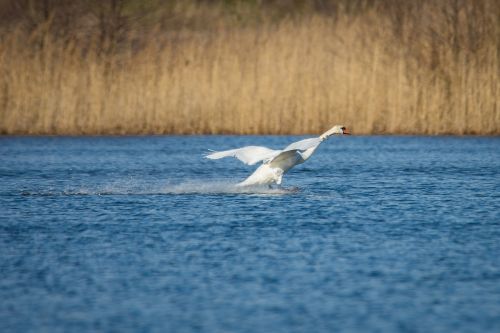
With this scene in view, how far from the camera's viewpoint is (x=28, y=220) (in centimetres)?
1338

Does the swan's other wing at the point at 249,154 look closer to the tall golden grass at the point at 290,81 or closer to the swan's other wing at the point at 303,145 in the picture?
the swan's other wing at the point at 303,145

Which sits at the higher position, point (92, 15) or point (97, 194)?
point (92, 15)

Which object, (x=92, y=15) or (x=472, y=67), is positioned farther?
(x=92, y=15)

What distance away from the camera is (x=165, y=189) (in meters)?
16.5

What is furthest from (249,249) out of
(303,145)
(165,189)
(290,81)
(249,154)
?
(290,81)

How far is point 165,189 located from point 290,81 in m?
9.08

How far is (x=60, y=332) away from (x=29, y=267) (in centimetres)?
264

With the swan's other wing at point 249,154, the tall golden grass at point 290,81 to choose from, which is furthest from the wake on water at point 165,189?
the tall golden grass at point 290,81

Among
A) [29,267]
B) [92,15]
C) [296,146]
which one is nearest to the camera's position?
[29,267]

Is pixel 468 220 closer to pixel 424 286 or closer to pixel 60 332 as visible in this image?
pixel 424 286

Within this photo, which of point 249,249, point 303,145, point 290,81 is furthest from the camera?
point 290,81

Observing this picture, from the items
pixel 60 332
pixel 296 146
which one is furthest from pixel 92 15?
pixel 60 332

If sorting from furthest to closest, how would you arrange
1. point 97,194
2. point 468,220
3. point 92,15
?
point 92,15, point 97,194, point 468,220

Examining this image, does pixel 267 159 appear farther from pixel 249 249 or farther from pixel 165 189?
pixel 249 249
